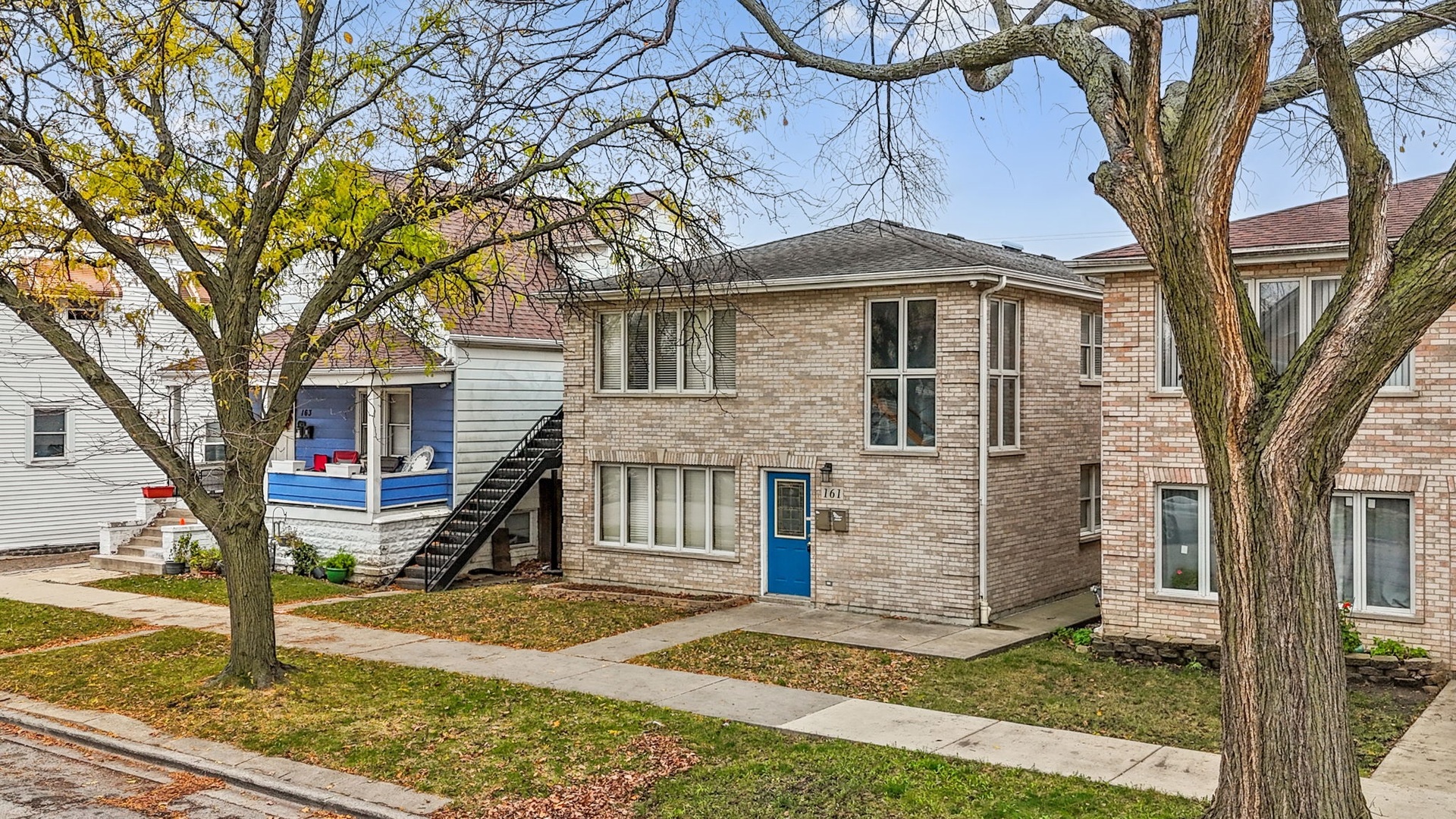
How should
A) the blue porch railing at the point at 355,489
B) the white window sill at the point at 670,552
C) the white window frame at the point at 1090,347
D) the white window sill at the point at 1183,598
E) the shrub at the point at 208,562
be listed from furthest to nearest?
1. the shrub at the point at 208,562
2. the blue porch railing at the point at 355,489
3. the white window frame at the point at 1090,347
4. the white window sill at the point at 670,552
5. the white window sill at the point at 1183,598

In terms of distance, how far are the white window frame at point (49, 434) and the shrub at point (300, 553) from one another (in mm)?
6281

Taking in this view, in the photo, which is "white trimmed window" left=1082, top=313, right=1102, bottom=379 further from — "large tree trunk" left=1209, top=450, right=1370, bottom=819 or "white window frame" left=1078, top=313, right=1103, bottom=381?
"large tree trunk" left=1209, top=450, right=1370, bottom=819

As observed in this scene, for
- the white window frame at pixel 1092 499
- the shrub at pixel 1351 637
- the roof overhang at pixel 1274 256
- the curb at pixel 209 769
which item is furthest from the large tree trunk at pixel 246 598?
the white window frame at pixel 1092 499

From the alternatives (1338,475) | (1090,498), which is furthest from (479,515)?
(1338,475)

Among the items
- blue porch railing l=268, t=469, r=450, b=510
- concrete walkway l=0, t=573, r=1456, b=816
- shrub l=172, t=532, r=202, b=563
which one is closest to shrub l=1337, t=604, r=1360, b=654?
concrete walkway l=0, t=573, r=1456, b=816

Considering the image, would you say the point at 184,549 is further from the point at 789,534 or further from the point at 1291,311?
the point at 1291,311

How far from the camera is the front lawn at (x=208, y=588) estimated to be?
725 inches

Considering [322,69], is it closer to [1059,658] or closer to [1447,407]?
[1059,658]

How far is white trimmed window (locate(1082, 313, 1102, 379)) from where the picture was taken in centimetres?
1830

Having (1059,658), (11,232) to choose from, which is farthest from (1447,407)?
(11,232)

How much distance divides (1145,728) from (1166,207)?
18.0ft

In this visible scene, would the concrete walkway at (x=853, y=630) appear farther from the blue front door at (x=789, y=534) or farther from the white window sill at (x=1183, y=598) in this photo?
the white window sill at (x=1183, y=598)

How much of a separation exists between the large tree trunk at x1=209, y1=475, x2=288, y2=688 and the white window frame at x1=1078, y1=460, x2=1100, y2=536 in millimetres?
12272

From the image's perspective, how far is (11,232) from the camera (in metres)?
11.8
